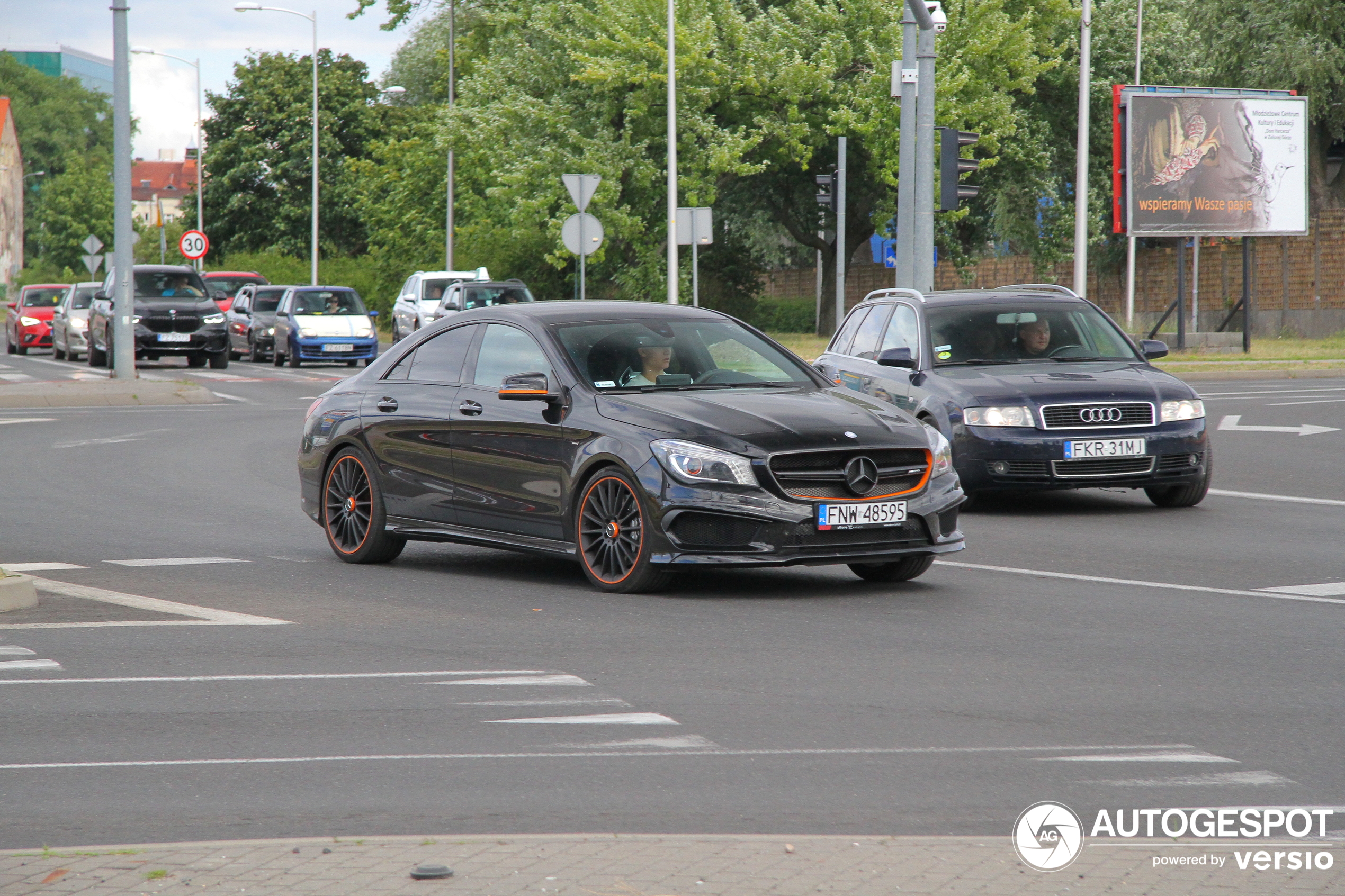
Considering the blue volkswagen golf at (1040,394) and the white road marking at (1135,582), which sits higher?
the blue volkswagen golf at (1040,394)

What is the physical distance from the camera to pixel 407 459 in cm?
1073

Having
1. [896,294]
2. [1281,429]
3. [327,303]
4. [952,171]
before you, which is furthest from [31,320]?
[896,294]

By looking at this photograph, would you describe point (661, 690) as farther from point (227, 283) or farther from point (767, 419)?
point (227, 283)

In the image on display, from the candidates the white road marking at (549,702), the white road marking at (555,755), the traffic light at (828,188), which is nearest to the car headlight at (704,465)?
the white road marking at (549,702)

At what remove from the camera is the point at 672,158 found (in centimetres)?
3984

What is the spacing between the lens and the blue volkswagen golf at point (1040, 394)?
13.2m

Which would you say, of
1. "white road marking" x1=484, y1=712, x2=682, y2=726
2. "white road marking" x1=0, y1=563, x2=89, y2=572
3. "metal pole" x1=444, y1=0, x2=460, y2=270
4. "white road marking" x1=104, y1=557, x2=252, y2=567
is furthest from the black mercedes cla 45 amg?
"metal pole" x1=444, y1=0, x2=460, y2=270

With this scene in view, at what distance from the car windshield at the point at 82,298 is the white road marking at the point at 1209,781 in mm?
41309

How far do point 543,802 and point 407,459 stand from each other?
5.64 metres

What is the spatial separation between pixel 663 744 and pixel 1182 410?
8.17 metres

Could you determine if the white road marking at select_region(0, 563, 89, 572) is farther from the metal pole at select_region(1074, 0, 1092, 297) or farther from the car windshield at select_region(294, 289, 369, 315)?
the car windshield at select_region(294, 289, 369, 315)

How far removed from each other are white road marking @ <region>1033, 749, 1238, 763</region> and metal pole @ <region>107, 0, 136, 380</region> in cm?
2470

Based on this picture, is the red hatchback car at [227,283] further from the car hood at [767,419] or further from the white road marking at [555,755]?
the white road marking at [555,755]

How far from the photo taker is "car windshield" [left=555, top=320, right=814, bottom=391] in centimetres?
992
